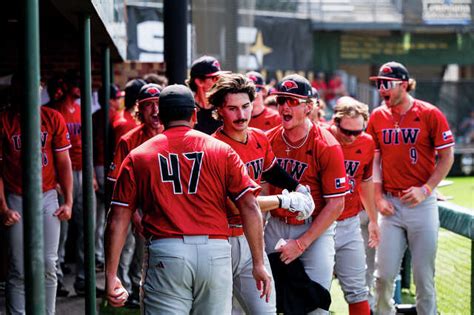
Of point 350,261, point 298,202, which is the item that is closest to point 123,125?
point 350,261

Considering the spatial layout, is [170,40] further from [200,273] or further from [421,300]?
[200,273]

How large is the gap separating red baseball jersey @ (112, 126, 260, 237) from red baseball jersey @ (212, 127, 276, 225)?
834mm

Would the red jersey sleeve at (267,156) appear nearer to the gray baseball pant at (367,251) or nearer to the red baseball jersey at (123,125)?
the gray baseball pant at (367,251)

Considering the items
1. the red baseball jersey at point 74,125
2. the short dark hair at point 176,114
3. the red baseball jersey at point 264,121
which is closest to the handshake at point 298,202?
the short dark hair at point 176,114

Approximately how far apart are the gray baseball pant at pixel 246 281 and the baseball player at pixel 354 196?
4.56 ft

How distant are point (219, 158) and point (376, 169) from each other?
3.21 meters

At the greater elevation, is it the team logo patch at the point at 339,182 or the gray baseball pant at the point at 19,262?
the team logo patch at the point at 339,182

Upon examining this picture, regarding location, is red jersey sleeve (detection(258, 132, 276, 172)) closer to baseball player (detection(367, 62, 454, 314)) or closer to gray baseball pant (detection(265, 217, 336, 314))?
gray baseball pant (detection(265, 217, 336, 314))

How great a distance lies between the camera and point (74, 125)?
9211 millimetres

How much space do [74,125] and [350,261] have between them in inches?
136

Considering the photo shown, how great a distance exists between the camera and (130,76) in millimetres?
11836

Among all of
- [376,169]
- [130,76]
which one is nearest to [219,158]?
[376,169]

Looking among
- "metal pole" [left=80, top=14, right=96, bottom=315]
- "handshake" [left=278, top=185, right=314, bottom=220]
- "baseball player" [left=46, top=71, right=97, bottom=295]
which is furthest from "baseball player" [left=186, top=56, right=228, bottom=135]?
"baseball player" [left=46, top=71, right=97, bottom=295]

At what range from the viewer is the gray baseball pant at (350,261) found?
6.80 metres
